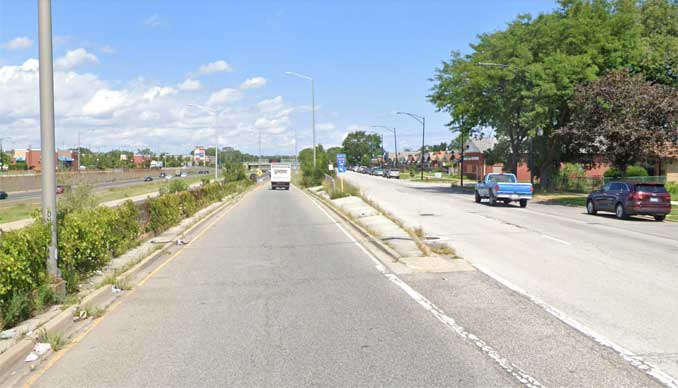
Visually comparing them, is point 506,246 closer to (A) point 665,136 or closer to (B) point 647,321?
(B) point 647,321

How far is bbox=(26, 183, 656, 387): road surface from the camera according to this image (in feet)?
19.0

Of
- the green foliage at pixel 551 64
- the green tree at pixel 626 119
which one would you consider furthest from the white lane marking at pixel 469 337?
the green foliage at pixel 551 64

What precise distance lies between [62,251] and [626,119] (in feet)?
93.4

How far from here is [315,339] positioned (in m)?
7.09

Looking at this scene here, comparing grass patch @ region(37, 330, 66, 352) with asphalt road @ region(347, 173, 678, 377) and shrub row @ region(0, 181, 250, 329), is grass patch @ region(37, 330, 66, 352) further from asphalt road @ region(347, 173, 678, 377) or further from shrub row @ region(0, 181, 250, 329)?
asphalt road @ region(347, 173, 678, 377)

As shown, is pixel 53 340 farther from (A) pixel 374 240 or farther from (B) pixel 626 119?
(B) pixel 626 119

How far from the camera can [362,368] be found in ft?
19.7

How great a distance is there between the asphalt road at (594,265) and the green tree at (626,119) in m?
7.05

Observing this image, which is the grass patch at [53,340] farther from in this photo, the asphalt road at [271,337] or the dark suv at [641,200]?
the dark suv at [641,200]

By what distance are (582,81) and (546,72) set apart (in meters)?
2.45

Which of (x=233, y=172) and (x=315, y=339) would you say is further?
(x=233, y=172)

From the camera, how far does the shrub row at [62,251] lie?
7551 mm

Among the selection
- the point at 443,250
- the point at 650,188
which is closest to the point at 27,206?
the point at 443,250

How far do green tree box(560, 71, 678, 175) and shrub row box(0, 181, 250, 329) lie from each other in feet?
78.9
